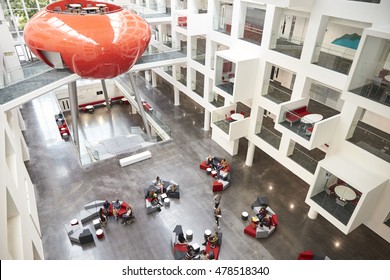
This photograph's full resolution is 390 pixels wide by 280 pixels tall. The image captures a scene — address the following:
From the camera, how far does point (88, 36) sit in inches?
321

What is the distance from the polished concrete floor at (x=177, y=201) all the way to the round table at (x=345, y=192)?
9.34 ft

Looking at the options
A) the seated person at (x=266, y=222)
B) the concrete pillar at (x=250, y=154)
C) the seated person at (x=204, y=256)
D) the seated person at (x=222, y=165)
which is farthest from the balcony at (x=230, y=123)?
the seated person at (x=204, y=256)

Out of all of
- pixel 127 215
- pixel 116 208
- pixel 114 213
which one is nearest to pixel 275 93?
pixel 127 215

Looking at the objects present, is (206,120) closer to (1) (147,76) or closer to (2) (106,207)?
(2) (106,207)

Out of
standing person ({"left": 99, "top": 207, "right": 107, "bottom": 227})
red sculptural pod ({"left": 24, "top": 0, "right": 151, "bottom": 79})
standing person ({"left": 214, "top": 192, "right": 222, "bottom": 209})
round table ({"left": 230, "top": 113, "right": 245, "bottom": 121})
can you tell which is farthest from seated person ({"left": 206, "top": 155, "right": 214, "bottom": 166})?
red sculptural pod ({"left": 24, "top": 0, "right": 151, "bottom": 79})

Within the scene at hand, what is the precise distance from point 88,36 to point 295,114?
29.8 ft

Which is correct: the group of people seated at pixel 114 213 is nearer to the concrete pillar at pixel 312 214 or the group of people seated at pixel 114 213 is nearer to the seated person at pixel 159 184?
the seated person at pixel 159 184

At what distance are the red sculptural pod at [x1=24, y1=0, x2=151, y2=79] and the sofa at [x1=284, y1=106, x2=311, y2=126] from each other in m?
7.23

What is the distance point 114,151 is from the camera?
1919 cm

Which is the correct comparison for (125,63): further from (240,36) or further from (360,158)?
(360,158)

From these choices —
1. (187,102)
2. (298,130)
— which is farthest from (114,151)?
(298,130)

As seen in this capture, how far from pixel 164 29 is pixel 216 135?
46.1 feet

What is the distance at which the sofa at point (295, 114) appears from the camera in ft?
40.8

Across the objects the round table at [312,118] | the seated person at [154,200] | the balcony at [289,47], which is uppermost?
the balcony at [289,47]
